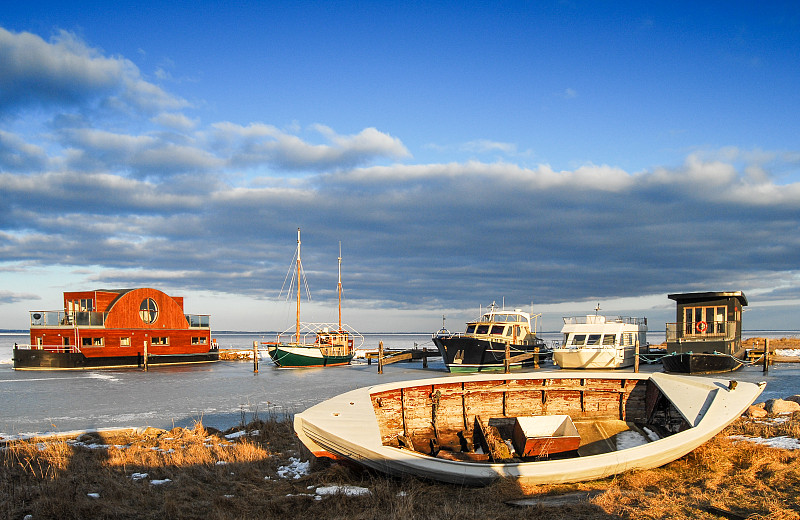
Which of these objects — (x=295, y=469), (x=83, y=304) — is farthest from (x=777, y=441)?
(x=83, y=304)

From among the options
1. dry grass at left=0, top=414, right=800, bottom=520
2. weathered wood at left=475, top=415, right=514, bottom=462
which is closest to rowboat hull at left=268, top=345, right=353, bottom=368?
dry grass at left=0, top=414, right=800, bottom=520

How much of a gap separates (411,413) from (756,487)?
581 cm

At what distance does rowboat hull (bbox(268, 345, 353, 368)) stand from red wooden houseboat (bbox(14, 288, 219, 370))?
1069cm

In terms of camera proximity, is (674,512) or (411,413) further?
(411,413)

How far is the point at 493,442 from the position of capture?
35.4 feet

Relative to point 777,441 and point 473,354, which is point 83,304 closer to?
point 473,354

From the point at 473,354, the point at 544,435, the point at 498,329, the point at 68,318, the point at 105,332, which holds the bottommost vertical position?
the point at 473,354

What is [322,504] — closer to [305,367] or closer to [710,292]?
[710,292]

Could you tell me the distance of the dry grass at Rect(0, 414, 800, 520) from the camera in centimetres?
731

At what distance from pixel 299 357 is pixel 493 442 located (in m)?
44.0

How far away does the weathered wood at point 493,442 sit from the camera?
34.1 ft

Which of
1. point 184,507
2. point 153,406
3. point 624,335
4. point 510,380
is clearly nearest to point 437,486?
point 184,507

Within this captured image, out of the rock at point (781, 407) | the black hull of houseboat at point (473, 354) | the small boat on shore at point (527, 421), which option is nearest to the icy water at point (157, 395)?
the black hull of houseboat at point (473, 354)

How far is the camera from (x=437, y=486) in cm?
808
